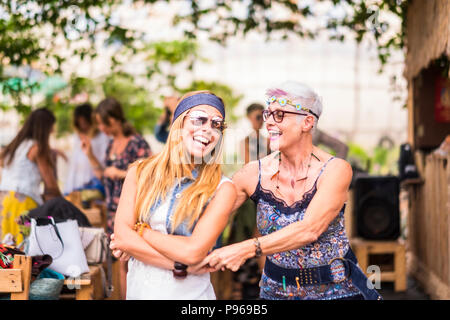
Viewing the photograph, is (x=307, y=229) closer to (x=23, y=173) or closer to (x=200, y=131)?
(x=200, y=131)

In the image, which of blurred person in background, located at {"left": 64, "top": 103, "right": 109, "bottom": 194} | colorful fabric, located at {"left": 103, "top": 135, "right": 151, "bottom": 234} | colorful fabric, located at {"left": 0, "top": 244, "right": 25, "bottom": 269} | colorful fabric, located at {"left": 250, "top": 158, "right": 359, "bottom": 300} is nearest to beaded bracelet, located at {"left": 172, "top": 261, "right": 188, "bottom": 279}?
colorful fabric, located at {"left": 250, "top": 158, "right": 359, "bottom": 300}

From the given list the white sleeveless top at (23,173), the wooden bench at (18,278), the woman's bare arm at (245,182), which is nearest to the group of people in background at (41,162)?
the white sleeveless top at (23,173)

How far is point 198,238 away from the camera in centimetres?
250

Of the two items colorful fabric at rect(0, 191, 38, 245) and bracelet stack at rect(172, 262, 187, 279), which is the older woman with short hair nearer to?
bracelet stack at rect(172, 262, 187, 279)

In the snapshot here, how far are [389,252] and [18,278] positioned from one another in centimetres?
445

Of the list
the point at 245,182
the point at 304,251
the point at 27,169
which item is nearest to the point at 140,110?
the point at 27,169

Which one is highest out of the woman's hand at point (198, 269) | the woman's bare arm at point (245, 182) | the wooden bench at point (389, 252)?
the woman's bare arm at point (245, 182)

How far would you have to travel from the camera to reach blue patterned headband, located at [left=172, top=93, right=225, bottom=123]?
8.75ft

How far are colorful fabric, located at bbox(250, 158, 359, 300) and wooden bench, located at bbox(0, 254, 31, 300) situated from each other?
153 centimetres

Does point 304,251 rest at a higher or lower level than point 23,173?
lower

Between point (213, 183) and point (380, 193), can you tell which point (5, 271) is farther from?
point (380, 193)

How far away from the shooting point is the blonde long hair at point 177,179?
8.49 ft

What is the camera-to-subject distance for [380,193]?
7.05 metres

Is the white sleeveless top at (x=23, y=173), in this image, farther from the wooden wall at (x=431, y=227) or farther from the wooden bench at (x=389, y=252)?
the wooden wall at (x=431, y=227)
